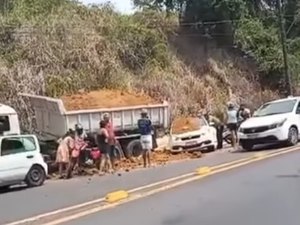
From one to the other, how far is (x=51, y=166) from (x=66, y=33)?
11.1m

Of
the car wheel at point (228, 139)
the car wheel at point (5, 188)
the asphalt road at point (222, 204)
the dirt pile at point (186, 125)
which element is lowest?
the car wheel at point (5, 188)

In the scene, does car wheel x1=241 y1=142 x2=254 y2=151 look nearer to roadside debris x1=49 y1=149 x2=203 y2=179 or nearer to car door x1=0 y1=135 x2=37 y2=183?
roadside debris x1=49 y1=149 x2=203 y2=179

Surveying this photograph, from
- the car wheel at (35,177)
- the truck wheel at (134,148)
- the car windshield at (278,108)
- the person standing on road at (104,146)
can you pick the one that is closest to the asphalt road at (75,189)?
the car wheel at (35,177)

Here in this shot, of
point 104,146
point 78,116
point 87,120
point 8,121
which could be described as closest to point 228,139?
point 87,120

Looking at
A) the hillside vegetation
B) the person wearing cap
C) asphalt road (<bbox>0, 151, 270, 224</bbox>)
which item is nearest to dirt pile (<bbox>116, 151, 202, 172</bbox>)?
Answer: the person wearing cap

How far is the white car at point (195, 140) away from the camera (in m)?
23.9

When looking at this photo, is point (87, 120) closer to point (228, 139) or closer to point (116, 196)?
point (228, 139)

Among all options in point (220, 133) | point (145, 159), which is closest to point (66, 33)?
point (220, 133)

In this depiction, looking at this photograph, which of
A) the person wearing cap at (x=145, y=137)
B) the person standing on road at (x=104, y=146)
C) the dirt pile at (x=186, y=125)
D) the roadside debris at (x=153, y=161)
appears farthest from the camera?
the dirt pile at (x=186, y=125)

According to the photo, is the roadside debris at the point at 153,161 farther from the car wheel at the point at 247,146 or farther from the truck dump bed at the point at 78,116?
the car wheel at the point at 247,146

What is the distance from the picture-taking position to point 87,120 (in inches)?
894

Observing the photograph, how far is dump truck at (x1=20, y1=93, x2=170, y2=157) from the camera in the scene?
73.3ft

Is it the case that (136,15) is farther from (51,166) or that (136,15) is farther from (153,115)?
(51,166)

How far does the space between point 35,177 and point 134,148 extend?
565cm
